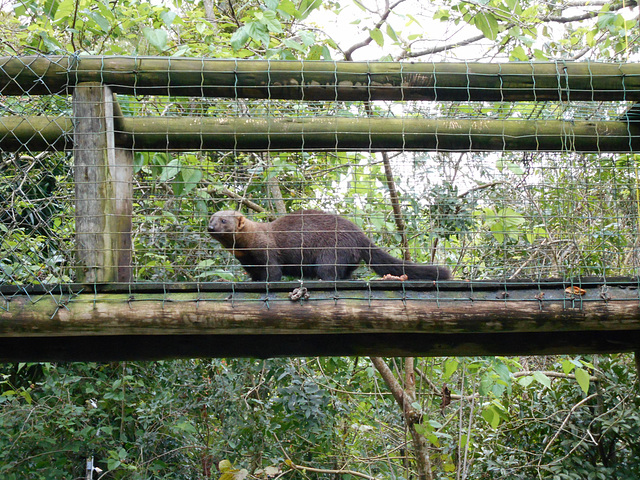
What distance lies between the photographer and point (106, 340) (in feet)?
10.3

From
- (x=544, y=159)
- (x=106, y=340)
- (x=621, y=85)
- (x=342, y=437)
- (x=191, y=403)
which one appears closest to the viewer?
(x=621, y=85)

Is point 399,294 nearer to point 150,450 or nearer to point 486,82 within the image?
point 486,82

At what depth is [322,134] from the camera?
10.1 ft

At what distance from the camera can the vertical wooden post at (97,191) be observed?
8.99 feet

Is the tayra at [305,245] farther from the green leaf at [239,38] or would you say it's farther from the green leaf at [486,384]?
the green leaf at [239,38]

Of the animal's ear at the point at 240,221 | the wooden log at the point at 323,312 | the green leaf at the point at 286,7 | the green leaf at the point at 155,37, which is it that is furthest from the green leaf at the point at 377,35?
the wooden log at the point at 323,312

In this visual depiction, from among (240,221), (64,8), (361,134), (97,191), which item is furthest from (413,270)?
(64,8)

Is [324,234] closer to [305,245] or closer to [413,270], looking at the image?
[305,245]

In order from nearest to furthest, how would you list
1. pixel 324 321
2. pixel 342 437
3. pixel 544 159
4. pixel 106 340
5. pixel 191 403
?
1. pixel 324 321
2. pixel 106 340
3. pixel 544 159
4. pixel 191 403
5. pixel 342 437

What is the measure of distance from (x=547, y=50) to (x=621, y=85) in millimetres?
3325

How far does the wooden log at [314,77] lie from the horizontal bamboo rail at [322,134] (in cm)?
15

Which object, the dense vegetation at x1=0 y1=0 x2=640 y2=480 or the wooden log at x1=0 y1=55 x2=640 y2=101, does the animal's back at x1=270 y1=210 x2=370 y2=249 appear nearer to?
the dense vegetation at x1=0 y1=0 x2=640 y2=480

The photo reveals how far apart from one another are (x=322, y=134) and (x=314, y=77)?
30cm

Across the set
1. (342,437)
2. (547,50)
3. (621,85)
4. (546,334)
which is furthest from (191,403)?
(547,50)
